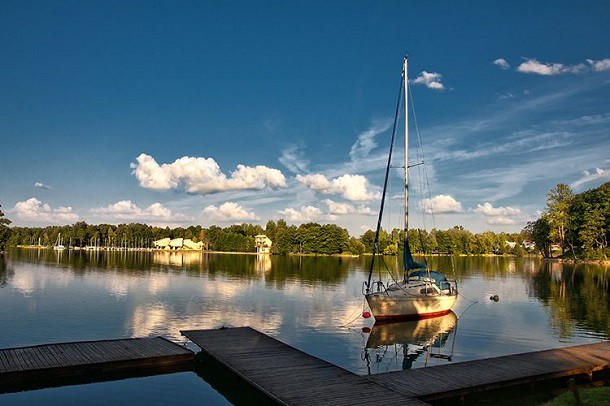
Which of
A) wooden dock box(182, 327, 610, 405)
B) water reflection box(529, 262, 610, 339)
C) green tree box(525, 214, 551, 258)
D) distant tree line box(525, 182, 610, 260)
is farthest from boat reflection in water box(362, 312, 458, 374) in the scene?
green tree box(525, 214, 551, 258)

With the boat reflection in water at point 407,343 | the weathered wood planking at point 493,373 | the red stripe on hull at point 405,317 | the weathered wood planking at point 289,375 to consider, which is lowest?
the boat reflection in water at point 407,343

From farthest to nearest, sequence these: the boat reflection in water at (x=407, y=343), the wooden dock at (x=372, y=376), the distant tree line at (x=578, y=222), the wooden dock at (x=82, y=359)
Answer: the distant tree line at (x=578, y=222), the boat reflection in water at (x=407, y=343), the wooden dock at (x=82, y=359), the wooden dock at (x=372, y=376)

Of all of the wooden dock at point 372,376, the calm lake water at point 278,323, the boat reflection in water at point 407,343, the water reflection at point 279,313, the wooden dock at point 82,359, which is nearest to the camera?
the wooden dock at point 372,376

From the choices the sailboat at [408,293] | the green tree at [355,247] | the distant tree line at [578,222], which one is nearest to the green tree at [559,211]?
the distant tree line at [578,222]

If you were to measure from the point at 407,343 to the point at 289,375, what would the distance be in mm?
12475

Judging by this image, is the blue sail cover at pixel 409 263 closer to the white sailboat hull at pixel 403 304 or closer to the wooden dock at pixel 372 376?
the white sailboat hull at pixel 403 304

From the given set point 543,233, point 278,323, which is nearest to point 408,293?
point 278,323

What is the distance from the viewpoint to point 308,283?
63938 mm

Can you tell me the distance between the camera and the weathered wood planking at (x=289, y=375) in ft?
51.8

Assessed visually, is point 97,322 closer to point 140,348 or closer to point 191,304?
point 191,304

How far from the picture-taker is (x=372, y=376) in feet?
61.2

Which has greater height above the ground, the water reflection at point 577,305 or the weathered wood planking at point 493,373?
the weathered wood planking at point 493,373

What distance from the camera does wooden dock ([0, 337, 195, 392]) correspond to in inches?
724

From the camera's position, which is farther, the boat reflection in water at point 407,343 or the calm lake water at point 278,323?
the boat reflection in water at point 407,343
